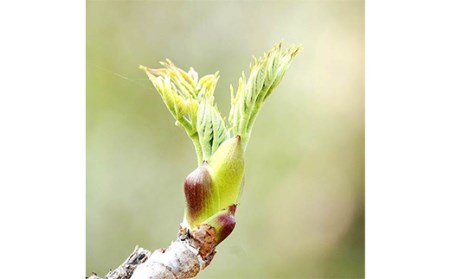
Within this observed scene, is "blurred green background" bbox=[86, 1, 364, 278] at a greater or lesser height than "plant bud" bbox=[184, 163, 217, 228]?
greater

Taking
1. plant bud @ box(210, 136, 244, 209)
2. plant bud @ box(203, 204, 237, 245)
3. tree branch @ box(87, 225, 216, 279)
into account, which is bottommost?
tree branch @ box(87, 225, 216, 279)

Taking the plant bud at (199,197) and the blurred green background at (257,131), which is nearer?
the plant bud at (199,197)

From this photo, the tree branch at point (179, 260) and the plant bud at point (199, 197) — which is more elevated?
the plant bud at point (199, 197)

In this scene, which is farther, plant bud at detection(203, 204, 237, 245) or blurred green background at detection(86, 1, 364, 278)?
blurred green background at detection(86, 1, 364, 278)

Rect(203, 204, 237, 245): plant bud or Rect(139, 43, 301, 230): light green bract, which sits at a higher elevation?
Rect(139, 43, 301, 230): light green bract

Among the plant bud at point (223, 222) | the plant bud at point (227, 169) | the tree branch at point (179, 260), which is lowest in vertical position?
the tree branch at point (179, 260)

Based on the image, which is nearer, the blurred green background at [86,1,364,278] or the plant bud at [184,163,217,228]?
the plant bud at [184,163,217,228]
